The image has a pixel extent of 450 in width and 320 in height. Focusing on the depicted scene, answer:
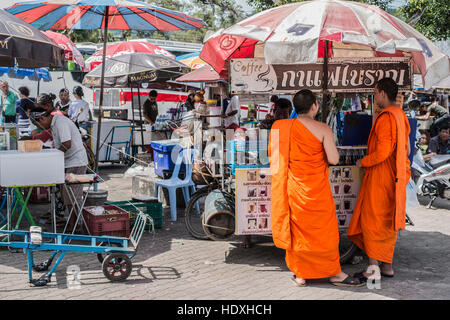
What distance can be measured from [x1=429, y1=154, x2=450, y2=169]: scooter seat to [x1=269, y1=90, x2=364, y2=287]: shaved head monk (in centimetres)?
459

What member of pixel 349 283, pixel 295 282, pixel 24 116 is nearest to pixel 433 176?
pixel 349 283

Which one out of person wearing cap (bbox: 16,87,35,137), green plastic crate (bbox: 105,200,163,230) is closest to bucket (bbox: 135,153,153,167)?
person wearing cap (bbox: 16,87,35,137)

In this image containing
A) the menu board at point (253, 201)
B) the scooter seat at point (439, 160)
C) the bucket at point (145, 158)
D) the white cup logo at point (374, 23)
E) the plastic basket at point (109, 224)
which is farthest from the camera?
the bucket at point (145, 158)

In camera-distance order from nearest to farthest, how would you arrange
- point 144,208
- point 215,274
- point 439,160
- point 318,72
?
point 215,274
point 318,72
point 144,208
point 439,160

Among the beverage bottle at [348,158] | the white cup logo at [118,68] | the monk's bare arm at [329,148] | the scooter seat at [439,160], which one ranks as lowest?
the scooter seat at [439,160]

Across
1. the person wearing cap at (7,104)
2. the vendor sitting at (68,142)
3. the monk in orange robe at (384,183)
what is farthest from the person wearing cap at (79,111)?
the monk in orange robe at (384,183)

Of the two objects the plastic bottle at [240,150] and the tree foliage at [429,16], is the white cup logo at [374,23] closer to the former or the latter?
the plastic bottle at [240,150]

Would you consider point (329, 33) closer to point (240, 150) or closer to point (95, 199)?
point (240, 150)

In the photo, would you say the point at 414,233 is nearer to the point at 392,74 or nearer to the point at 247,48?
the point at 392,74

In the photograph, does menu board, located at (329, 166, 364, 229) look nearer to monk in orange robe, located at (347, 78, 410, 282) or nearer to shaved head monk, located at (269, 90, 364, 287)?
monk in orange robe, located at (347, 78, 410, 282)

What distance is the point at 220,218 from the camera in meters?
5.74

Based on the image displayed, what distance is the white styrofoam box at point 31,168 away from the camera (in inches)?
207

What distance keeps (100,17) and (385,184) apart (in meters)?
5.29

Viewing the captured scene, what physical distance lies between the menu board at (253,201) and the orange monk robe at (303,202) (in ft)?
1.78
